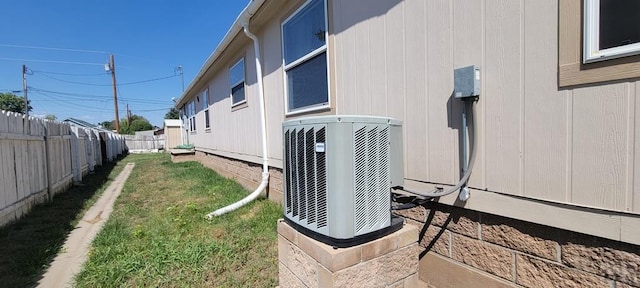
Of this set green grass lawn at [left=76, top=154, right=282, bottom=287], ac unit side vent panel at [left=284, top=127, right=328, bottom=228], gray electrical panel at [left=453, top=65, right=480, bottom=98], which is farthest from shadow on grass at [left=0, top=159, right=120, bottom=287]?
gray electrical panel at [left=453, top=65, right=480, bottom=98]

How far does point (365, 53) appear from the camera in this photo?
2.91 meters

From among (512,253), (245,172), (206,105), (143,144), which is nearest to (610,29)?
(512,253)

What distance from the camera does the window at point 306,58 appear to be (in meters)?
3.68

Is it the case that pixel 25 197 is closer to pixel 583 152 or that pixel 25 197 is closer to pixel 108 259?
pixel 108 259

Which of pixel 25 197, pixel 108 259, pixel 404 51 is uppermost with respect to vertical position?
pixel 404 51

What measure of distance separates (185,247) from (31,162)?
4.26 meters

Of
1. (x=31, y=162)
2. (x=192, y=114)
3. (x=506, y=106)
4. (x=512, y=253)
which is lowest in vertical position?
(x=512, y=253)

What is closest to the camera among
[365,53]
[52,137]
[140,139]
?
[365,53]

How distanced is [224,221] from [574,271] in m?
3.80

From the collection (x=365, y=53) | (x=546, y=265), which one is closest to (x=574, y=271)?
(x=546, y=265)

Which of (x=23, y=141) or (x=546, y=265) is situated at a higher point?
(x=23, y=141)

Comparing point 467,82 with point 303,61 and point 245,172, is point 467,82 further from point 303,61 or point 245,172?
point 245,172

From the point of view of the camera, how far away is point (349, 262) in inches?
66.9

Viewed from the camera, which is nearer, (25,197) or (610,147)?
(610,147)
